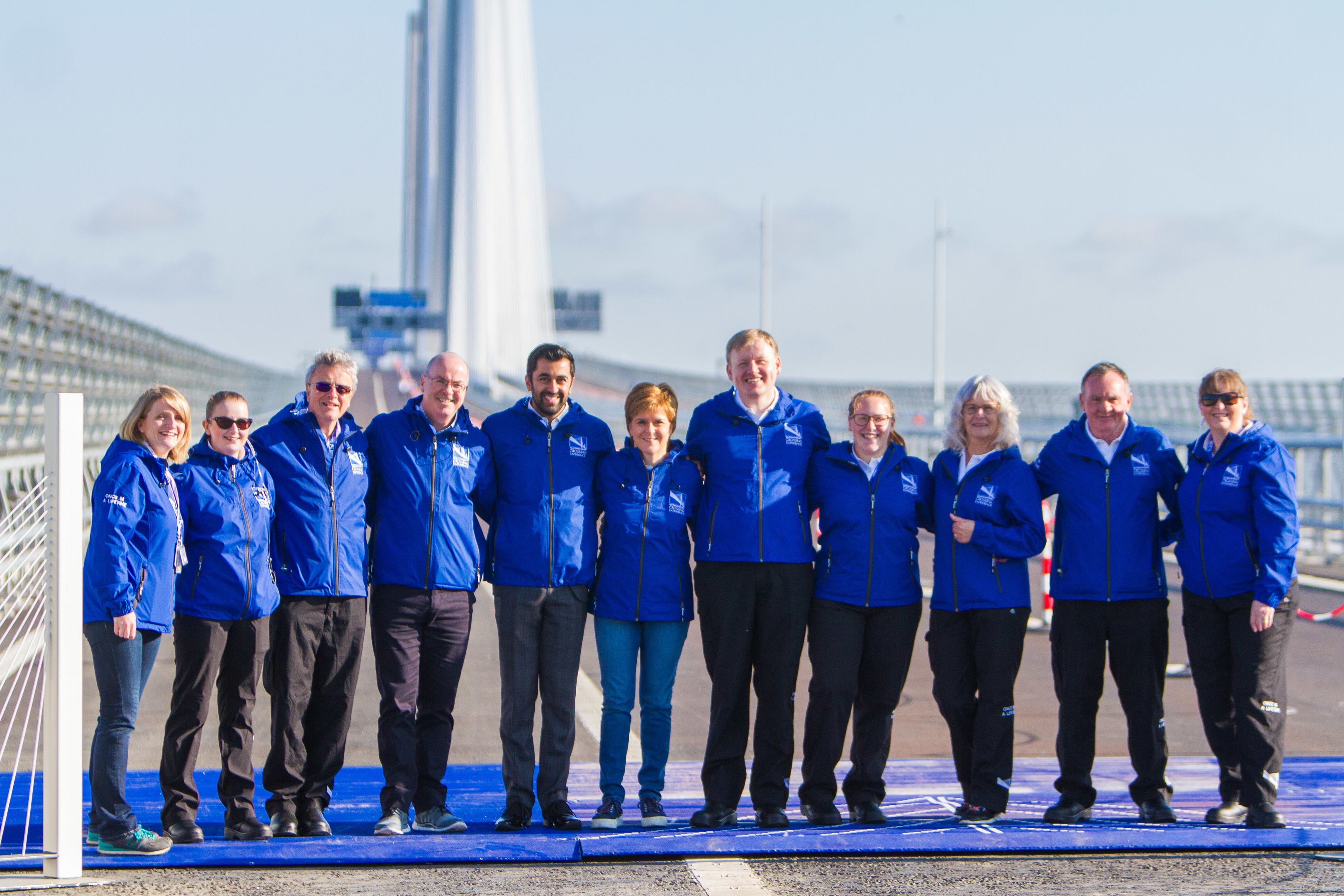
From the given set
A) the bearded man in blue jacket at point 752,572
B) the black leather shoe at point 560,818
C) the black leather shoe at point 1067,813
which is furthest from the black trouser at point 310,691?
the black leather shoe at point 1067,813

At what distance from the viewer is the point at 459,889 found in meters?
4.64

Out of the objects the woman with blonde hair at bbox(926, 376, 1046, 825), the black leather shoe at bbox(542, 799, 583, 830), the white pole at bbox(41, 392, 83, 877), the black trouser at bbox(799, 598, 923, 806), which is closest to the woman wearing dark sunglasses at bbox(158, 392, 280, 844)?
the white pole at bbox(41, 392, 83, 877)

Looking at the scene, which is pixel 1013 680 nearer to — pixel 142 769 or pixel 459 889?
pixel 459 889

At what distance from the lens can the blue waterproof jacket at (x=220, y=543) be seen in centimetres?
514

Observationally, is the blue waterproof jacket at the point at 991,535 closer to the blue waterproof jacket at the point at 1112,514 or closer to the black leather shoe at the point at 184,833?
the blue waterproof jacket at the point at 1112,514

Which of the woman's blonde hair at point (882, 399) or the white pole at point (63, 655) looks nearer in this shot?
the white pole at point (63, 655)

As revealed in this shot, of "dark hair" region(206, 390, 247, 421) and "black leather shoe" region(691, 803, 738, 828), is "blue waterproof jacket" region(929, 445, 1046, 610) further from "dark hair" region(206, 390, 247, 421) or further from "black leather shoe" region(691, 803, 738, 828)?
"dark hair" region(206, 390, 247, 421)

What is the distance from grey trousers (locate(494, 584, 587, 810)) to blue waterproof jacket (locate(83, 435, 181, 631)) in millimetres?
1231

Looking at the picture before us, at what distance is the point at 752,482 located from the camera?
5.49m

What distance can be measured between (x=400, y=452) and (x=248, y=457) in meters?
0.56

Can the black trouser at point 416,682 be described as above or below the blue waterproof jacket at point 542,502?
below

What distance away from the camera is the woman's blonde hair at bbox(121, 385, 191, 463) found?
5.09 m

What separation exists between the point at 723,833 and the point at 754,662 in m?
0.67

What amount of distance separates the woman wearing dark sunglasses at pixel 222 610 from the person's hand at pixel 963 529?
2617 mm
